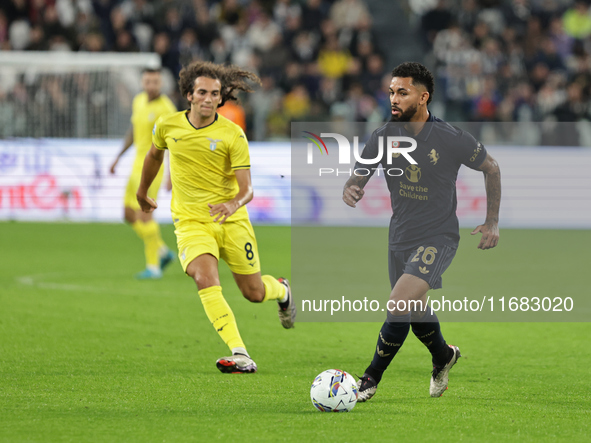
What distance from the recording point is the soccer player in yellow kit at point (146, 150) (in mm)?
11430

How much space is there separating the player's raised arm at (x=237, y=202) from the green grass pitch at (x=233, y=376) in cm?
113

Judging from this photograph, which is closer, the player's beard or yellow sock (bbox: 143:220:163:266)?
the player's beard

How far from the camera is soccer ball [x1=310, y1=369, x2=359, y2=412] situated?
17.5 feet

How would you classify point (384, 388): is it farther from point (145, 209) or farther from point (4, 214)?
point (4, 214)

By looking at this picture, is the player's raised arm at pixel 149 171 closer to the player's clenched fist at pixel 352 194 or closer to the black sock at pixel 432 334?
the player's clenched fist at pixel 352 194

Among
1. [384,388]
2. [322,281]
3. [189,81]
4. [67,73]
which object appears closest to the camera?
[384,388]

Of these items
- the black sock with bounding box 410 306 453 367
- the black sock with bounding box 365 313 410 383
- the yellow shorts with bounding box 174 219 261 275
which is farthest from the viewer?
the yellow shorts with bounding box 174 219 261 275

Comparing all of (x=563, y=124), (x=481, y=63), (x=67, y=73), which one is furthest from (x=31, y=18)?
(x=563, y=124)

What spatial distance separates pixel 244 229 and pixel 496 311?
3936 mm

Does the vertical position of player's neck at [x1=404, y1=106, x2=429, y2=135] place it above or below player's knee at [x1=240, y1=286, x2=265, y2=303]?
above

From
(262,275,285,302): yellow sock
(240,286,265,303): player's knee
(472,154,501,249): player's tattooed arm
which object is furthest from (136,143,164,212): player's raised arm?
(472,154,501,249): player's tattooed arm

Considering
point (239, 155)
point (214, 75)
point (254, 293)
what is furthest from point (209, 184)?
point (254, 293)

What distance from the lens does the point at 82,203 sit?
1805 cm

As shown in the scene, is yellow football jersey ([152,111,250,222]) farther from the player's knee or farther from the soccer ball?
the soccer ball
